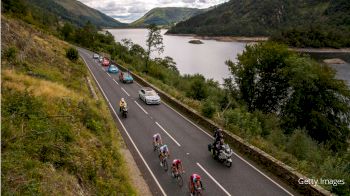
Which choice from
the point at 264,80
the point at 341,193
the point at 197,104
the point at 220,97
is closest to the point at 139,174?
the point at 341,193

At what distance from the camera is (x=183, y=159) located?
55.9 ft

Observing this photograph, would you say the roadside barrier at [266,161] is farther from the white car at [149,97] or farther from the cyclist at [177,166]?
the white car at [149,97]

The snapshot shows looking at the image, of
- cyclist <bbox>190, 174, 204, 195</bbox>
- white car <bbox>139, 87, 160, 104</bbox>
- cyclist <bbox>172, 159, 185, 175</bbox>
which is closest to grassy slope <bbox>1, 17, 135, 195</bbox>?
cyclist <bbox>172, 159, 185, 175</bbox>

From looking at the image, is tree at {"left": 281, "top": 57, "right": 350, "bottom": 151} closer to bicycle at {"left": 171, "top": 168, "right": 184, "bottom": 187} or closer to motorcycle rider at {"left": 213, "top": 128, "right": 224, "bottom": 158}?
motorcycle rider at {"left": 213, "top": 128, "right": 224, "bottom": 158}

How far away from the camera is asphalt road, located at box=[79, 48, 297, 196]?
1382 cm

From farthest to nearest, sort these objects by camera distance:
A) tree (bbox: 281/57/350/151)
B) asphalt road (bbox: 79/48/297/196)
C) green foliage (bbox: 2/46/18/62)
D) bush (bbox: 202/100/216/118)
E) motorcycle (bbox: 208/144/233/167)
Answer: tree (bbox: 281/57/350/151)
bush (bbox: 202/100/216/118)
green foliage (bbox: 2/46/18/62)
motorcycle (bbox: 208/144/233/167)
asphalt road (bbox: 79/48/297/196)

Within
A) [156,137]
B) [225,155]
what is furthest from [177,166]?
[156,137]

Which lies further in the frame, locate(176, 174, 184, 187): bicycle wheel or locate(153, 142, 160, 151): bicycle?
locate(153, 142, 160, 151): bicycle

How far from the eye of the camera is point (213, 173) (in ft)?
50.1

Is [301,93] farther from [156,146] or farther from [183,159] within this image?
[156,146]

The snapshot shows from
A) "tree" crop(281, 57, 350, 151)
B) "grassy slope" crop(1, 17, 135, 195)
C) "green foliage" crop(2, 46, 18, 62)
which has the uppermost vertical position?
"green foliage" crop(2, 46, 18, 62)

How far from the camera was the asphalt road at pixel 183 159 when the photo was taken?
13.8 metres

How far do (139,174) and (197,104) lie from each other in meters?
13.5

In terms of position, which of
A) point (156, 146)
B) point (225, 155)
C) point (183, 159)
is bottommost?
point (183, 159)
